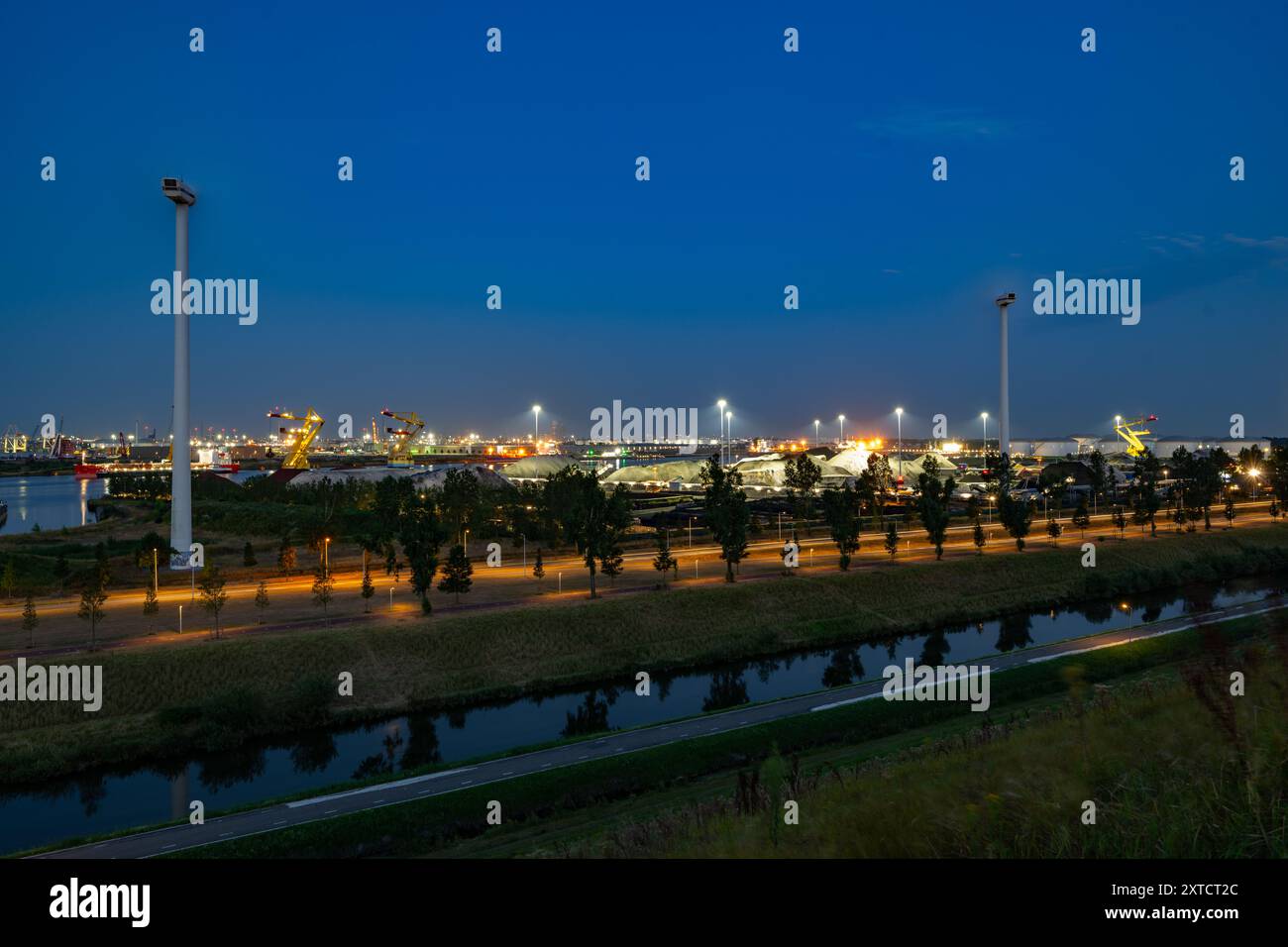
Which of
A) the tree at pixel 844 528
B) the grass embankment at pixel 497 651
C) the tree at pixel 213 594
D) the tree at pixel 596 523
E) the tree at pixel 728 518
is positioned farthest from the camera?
the tree at pixel 844 528

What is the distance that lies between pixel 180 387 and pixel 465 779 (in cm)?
3645

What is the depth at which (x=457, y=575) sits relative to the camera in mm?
34406

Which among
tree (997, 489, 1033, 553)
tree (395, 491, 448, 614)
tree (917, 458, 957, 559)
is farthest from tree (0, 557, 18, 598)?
tree (997, 489, 1033, 553)

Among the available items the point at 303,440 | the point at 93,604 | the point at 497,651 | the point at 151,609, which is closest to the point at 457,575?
the point at 497,651

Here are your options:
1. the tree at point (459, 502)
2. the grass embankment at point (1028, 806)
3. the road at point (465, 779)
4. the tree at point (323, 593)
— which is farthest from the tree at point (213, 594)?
the tree at point (459, 502)

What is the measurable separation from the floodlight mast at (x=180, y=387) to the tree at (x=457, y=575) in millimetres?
19243

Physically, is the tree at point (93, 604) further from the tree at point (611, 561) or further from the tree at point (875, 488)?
the tree at point (875, 488)

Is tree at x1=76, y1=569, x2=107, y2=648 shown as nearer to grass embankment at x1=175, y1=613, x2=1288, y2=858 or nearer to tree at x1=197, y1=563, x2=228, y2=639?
tree at x1=197, y1=563, x2=228, y2=639

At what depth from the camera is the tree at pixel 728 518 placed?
4003cm

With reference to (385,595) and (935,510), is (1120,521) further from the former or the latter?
(385,595)

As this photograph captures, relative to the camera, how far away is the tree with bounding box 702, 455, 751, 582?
4003cm

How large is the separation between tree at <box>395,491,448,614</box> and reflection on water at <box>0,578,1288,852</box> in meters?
7.53
